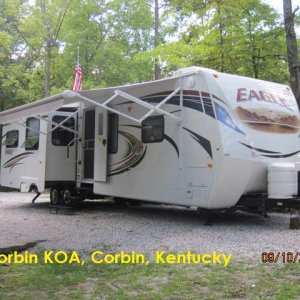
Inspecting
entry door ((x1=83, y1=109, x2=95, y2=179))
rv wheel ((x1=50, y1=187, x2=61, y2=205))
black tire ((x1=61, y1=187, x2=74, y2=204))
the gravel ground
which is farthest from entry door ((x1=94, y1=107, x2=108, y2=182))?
rv wheel ((x1=50, y1=187, x2=61, y2=205))

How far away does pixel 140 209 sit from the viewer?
12.3 metres

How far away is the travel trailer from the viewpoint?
8.53 metres

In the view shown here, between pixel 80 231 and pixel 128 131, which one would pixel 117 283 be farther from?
pixel 128 131

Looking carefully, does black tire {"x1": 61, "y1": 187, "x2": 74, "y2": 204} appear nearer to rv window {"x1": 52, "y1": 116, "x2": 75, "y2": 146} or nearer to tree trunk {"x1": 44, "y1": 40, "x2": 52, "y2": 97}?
rv window {"x1": 52, "y1": 116, "x2": 75, "y2": 146}

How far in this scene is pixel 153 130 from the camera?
983 cm

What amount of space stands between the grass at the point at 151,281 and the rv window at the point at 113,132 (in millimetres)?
5194

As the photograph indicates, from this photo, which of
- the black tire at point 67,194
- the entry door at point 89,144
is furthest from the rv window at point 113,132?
the black tire at point 67,194

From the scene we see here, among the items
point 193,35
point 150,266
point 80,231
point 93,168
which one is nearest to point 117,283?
point 150,266

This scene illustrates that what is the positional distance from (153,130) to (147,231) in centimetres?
228

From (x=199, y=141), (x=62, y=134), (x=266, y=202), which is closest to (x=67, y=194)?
(x=62, y=134)

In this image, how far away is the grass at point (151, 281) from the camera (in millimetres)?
4645

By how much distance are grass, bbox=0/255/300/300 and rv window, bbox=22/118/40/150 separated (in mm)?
7210

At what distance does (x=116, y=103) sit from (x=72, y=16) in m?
12.7

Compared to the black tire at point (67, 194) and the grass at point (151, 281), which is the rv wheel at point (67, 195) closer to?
the black tire at point (67, 194)
